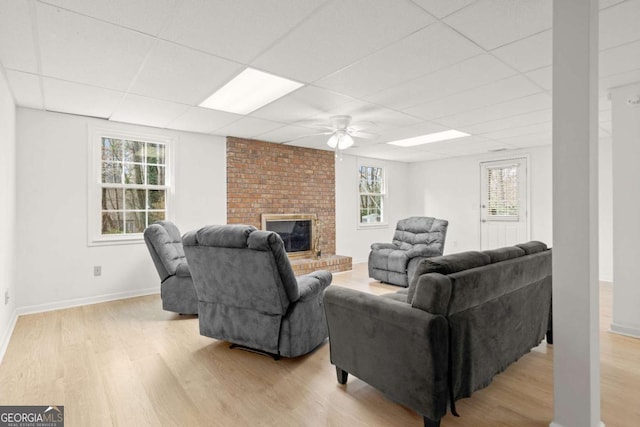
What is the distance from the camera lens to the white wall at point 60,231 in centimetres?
391

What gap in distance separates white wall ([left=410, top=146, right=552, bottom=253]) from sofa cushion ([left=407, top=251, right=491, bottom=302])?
17.5 feet

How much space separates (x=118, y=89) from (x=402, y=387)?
11.8 ft

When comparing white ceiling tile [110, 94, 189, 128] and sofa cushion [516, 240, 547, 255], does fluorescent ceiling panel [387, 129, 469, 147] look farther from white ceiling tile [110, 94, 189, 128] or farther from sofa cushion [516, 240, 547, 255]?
white ceiling tile [110, 94, 189, 128]

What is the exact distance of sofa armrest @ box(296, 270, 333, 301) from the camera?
2.63 meters

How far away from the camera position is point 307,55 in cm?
261

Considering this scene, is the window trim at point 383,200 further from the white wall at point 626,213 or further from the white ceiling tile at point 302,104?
the white wall at point 626,213

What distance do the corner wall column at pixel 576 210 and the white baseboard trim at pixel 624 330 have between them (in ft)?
6.90

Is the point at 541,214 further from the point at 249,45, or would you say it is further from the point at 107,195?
the point at 107,195

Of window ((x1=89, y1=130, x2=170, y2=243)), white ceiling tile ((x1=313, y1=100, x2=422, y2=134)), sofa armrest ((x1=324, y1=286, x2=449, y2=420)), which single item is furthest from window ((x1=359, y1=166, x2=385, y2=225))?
sofa armrest ((x1=324, y1=286, x2=449, y2=420))

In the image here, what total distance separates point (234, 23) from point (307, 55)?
63 centimetres

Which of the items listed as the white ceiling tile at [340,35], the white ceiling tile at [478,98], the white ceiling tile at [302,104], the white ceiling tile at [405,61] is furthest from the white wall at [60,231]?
the white ceiling tile at [478,98]

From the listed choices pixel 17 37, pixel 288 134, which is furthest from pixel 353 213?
pixel 17 37

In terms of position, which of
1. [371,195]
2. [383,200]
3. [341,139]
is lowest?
[383,200]

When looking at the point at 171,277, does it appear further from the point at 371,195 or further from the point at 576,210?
the point at 371,195
